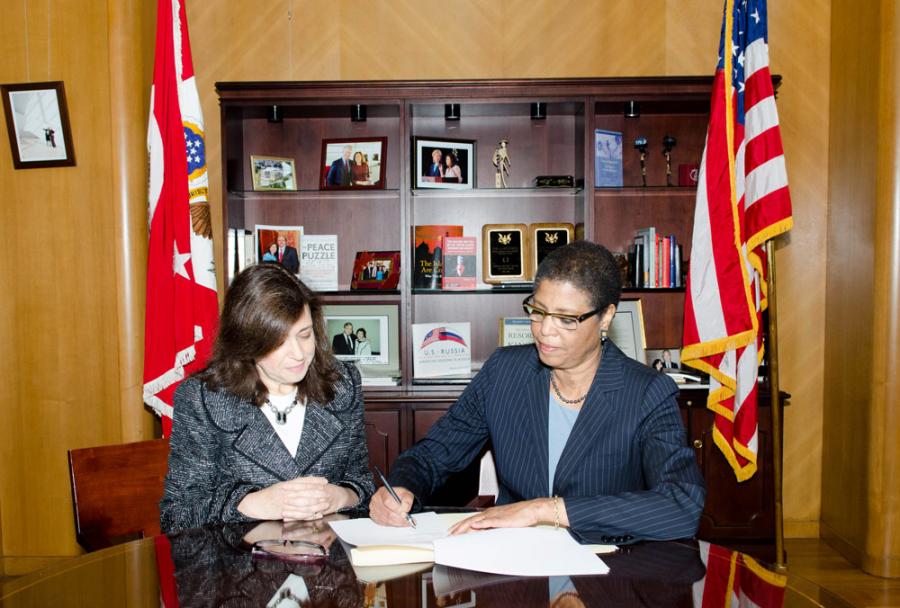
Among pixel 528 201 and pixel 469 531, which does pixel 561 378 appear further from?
pixel 528 201

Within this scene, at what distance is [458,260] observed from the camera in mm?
3559

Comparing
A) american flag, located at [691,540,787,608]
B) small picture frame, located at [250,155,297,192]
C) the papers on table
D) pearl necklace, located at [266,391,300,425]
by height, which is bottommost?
american flag, located at [691,540,787,608]

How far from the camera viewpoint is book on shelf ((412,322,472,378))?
339cm

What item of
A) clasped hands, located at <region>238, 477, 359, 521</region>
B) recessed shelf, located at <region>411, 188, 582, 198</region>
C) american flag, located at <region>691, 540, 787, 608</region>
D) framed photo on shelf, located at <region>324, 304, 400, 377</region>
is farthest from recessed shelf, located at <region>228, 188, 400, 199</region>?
american flag, located at <region>691, 540, 787, 608</region>

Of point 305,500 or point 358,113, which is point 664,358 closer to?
point 358,113

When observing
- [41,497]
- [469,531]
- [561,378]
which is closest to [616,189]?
[561,378]

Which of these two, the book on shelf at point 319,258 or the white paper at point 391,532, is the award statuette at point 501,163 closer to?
the book on shelf at point 319,258

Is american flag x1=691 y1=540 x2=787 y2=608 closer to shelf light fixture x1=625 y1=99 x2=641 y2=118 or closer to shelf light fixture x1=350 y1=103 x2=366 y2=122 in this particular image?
shelf light fixture x1=625 y1=99 x2=641 y2=118

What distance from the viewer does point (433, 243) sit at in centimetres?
358

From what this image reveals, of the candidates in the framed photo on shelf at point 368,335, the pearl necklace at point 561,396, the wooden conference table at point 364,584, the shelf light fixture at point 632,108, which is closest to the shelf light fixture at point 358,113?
the framed photo on shelf at point 368,335

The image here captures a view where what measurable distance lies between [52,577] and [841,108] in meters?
3.71

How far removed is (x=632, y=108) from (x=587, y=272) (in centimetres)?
199

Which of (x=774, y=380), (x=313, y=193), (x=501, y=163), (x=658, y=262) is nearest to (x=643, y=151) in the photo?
(x=658, y=262)

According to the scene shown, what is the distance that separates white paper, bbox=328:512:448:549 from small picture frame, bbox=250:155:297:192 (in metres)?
2.28
